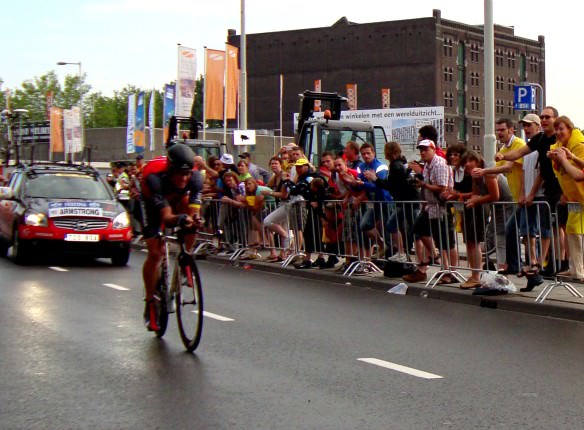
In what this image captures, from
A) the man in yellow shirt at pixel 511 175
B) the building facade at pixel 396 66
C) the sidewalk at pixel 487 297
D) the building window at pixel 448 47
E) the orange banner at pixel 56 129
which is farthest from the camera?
the building window at pixel 448 47

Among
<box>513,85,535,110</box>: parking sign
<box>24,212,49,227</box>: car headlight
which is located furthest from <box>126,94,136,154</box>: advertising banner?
<box>24,212,49,227</box>: car headlight

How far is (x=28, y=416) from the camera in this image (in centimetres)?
612

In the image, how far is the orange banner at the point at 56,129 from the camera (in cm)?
6181

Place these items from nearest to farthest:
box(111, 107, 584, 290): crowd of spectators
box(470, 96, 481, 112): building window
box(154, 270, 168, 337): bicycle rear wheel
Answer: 1. box(154, 270, 168, 337): bicycle rear wheel
2. box(111, 107, 584, 290): crowd of spectators
3. box(470, 96, 481, 112): building window

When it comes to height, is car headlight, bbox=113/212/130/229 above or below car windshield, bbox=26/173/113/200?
below

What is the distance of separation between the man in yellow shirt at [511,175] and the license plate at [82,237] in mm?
7342

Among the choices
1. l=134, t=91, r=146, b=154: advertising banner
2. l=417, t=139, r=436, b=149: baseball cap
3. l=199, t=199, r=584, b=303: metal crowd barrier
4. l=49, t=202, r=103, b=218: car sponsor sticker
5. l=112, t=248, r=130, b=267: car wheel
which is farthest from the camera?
l=134, t=91, r=146, b=154: advertising banner

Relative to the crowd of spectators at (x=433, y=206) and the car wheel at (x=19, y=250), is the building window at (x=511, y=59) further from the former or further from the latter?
the car wheel at (x=19, y=250)

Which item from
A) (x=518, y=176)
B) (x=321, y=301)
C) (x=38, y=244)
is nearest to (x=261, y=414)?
(x=321, y=301)

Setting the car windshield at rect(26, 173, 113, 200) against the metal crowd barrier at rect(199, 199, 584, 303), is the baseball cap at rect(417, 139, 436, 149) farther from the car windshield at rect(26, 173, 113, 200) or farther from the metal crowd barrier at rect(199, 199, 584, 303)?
the car windshield at rect(26, 173, 113, 200)

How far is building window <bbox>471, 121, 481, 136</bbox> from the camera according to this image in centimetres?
11678

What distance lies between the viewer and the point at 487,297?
1229cm

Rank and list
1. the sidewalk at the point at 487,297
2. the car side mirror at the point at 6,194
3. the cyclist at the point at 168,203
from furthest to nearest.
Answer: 1. the car side mirror at the point at 6,194
2. the sidewalk at the point at 487,297
3. the cyclist at the point at 168,203

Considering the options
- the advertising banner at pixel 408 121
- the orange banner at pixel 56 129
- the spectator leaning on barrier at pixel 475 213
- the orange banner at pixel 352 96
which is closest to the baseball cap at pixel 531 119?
the spectator leaning on barrier at pixel 475 213
